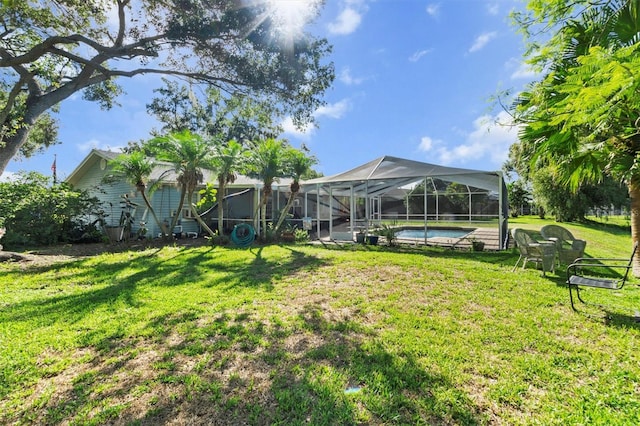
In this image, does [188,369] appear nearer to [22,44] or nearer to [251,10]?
[251,10]

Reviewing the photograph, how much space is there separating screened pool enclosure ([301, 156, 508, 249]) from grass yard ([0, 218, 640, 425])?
17.3ft

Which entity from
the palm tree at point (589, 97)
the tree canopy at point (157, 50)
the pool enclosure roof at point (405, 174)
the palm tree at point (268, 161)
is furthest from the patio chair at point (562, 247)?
the palm tree at point (268, 161)

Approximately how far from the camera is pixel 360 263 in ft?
24.0

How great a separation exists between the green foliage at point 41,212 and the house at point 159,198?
3.56ft

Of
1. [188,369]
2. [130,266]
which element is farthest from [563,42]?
[130,266]

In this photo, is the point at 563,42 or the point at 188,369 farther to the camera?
the point at 563,42

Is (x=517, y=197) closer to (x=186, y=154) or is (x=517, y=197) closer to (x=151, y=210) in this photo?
(x=186, y=154)

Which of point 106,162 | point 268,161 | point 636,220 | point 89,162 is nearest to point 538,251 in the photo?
point 636,220

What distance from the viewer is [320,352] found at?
3137 millimetres

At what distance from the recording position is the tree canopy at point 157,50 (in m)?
7.98

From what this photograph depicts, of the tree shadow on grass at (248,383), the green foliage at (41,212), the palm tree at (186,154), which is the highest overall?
the palm tree at (186,154)

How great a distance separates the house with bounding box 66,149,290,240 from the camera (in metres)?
13.7

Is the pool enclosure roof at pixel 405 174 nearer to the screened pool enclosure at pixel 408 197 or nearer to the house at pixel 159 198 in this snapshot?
the screened pool enclosure at pixel 408 197

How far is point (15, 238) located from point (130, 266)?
22.4ft
